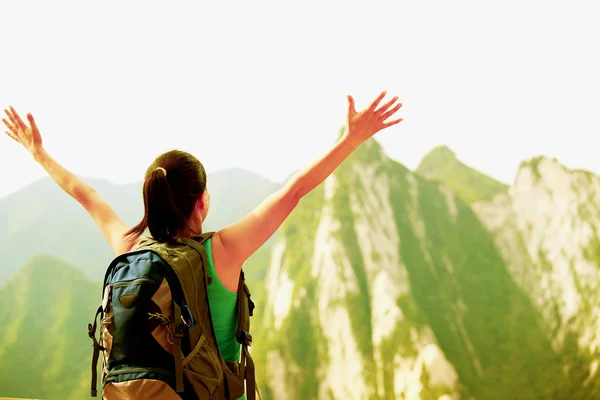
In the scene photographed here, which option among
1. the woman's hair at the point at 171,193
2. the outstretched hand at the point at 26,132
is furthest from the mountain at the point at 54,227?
the woman's hair at the point at 171,193

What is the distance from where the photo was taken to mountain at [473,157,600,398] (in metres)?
3.35

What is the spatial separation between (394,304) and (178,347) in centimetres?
291

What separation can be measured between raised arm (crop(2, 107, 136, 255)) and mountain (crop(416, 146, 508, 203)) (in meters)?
2.76

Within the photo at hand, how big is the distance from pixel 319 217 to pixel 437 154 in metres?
1.00

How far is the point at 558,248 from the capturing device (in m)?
3.57

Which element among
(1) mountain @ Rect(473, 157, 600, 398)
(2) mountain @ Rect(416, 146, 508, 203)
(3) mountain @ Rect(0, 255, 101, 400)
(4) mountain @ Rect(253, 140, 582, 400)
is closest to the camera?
(1) mountain @ Rect(473, 157, 600, 398)

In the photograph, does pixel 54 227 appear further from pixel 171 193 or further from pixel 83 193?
pixel 171 193

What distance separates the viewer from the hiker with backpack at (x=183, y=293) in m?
Answer: 0.93

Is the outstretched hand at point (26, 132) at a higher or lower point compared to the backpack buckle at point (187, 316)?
higher

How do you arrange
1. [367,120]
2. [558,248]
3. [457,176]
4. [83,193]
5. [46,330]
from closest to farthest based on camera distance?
1. [367,120]
2. [83,193]
3. [558,248]
4. [457,176]
5. [46,330]

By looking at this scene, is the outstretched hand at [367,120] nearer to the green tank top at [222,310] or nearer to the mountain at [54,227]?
the green tank top at [222,310]

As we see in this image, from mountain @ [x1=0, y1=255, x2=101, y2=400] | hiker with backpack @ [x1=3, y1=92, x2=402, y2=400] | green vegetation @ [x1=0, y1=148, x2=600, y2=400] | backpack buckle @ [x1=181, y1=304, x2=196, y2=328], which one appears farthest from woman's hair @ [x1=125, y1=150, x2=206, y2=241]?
mountain @ [x1=0, y1=255, x2=101, y2=400]

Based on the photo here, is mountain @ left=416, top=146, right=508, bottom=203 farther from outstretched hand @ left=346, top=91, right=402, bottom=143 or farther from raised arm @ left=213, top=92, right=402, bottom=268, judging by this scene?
raised arm @ left=213, top=92, right=402, bottom=268

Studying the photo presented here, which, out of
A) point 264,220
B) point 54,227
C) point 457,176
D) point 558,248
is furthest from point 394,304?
point 54,227
